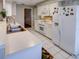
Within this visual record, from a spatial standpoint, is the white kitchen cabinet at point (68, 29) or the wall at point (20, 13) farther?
the wall at point (20, 13)

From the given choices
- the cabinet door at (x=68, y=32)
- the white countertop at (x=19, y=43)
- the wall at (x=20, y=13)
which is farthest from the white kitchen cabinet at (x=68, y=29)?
the wall at (x=20, y=13)

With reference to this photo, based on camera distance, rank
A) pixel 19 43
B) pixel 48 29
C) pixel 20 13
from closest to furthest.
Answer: pixel 19 43 → pixel 48 29 → pixel 20 13

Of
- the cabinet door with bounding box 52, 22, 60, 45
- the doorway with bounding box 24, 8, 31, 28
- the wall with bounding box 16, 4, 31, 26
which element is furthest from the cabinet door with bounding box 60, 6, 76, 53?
the doorway with bounding box 24, 8, 31, 28

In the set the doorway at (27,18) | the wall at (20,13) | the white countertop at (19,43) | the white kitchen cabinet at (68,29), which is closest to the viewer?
the white countertop at (19,43)

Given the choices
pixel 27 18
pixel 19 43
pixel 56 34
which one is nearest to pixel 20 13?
pixel 27 18

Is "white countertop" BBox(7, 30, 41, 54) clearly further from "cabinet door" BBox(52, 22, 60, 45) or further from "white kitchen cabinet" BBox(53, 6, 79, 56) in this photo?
"cabinet door" BBox(52, 22, 60, 45)

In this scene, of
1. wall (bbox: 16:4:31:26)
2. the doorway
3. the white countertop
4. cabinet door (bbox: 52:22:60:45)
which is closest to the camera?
the white countertop

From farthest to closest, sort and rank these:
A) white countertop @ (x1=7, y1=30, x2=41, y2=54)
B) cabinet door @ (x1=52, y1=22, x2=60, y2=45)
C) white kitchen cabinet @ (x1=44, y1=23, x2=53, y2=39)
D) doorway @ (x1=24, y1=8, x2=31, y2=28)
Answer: doorway @ (x1=24, y1=8, x2=31, y2=28)
white kitchen cabinet @ (x1=44, y1=23, x2=53, y2=39)
cabinet door @ (x1=52, y1=22, x2=60, y2=45)
white countertop @ (x1=7, y1=30, x2=41, y2=54)

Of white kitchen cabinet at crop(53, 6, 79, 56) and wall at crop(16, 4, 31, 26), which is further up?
wall at crop(16, 4, 31, 26)

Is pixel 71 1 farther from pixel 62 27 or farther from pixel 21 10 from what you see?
pixel 21 10

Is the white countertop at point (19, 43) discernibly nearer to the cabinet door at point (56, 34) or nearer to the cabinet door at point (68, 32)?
the cabinet door at point (68, 32)

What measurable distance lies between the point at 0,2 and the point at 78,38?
3421 millimetres

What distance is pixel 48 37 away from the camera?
5.76 meters

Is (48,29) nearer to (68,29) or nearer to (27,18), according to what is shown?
(68,29)
